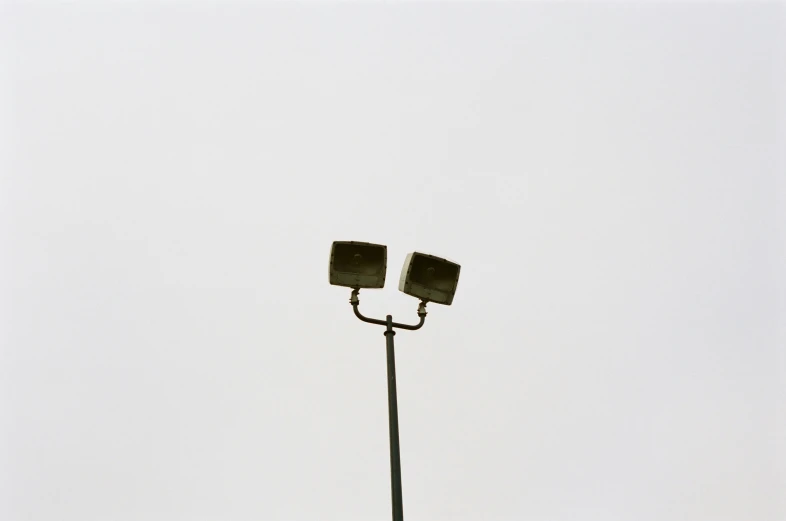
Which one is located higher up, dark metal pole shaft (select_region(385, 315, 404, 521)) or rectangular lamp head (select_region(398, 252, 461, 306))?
rectangular lamp head (select_region(398, 252, 461, 306))

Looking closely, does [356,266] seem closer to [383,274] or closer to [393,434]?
[383,274]

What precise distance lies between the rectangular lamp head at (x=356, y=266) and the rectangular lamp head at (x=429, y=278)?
0.81 feet

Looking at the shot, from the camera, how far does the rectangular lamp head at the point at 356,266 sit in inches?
342

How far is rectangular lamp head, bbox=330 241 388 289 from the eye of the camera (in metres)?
8.69

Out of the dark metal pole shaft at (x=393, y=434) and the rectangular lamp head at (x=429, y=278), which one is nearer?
the dark metal pole shaft at (x=393, y=434)

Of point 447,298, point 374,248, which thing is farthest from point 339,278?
point 447,298

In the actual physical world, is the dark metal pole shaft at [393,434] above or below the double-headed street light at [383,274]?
below

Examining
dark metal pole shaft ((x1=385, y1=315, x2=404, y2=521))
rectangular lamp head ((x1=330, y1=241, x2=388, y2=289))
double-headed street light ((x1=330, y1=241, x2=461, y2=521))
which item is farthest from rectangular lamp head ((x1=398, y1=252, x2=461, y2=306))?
dark metal pole shaft ((x1=385, y1=315, x2=404, y2=521))

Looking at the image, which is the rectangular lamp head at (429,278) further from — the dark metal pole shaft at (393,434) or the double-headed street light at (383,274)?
the dark metal pole shaft at (393,434)

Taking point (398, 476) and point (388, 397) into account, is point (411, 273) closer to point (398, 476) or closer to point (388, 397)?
point (388, 397)

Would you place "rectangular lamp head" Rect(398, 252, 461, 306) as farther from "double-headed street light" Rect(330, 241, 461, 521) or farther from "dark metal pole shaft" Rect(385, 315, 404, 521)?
"dark metal pole shaft" Rect(385, 315, 404, 521)

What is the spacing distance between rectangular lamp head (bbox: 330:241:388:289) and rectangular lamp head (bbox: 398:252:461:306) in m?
0.25

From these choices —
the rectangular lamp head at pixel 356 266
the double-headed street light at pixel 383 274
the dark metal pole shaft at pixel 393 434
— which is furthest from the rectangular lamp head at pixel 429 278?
the dark metal pole shaft at pixel 393 434

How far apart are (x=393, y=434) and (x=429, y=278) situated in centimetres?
156
